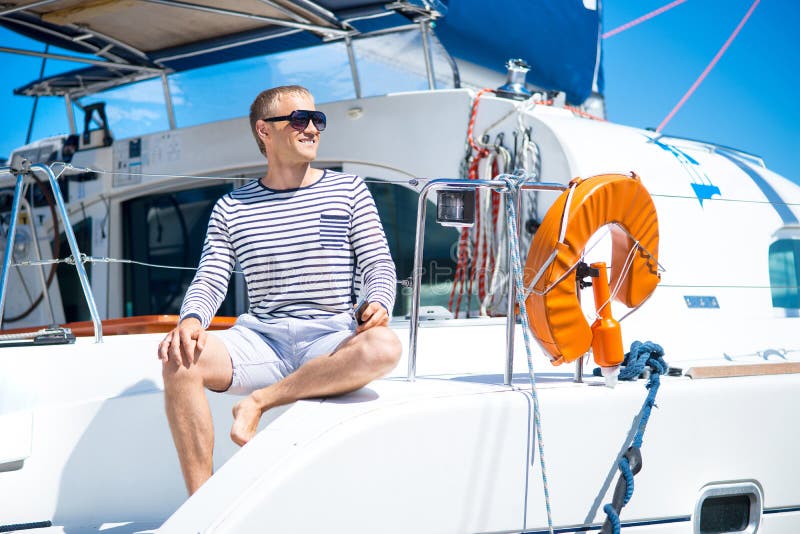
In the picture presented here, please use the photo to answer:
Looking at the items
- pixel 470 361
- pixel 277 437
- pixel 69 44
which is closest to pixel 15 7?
pixel 69 44

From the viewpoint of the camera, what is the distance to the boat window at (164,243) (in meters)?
5.93

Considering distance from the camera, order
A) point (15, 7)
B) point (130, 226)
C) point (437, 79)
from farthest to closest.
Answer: point (130, 226) < point (437, 79) < point (15, 7)

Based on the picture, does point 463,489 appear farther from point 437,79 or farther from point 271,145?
point 437,79

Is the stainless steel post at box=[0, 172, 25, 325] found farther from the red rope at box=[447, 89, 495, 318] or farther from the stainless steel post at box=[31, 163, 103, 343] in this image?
the red rope at box=[447, 89, 495, 318]

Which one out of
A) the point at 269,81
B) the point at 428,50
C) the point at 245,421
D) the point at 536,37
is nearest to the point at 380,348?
the point at 245,421

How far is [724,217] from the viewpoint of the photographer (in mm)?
4246

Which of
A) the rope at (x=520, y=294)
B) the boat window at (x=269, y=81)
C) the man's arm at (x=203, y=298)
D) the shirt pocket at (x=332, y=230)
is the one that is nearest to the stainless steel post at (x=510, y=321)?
the rope at (x=520, y=294)

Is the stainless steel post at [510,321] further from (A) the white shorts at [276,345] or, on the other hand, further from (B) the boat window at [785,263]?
(B) the boat window at [785,263]

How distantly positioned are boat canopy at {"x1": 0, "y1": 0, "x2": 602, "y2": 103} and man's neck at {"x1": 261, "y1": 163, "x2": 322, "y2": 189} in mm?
2362

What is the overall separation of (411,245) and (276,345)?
2.45m

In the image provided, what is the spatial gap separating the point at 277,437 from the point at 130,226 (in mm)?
4697

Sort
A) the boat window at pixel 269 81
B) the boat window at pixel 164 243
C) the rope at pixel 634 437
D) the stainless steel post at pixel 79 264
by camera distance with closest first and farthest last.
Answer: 1. the rope at pixel 634 437
2. the stainless steel post at pixel 79 264
3. the boat window at pixel 269 81
4. the boat window at pixel 164 243

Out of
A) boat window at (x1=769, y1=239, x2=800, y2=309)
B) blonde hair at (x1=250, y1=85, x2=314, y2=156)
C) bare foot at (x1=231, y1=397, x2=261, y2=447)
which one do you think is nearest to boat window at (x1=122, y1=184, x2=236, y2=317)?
blonde hair at (x1=250, y1=85, x2=314, y2=156)

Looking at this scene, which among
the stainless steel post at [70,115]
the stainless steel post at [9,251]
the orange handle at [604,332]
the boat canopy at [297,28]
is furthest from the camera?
the stainless steel post at [70,115]
